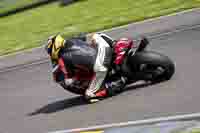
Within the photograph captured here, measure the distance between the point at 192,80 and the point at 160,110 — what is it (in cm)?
138

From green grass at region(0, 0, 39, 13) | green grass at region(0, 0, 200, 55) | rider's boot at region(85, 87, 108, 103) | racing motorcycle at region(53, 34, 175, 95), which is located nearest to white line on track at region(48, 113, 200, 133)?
rider's boot at region(85, 87, 108, 103)

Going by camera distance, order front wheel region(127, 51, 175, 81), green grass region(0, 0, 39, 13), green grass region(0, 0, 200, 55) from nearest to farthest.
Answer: front wheel region(127, 51, 175, 81) → green grass region(0, 0, 200, 55) → green grass region(0, 0, 39, 13)

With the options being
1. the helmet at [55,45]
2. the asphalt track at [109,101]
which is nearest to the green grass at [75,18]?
the asphalt track at [109,101]

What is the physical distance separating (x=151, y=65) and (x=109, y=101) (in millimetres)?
1062

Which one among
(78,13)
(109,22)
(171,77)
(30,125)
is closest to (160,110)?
(171,77)

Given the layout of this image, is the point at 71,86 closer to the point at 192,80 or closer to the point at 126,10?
the point at 192,80

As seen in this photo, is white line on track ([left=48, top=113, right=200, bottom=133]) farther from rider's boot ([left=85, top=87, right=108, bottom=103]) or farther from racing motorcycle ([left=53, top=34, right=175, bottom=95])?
racing motorcycle ([left=53, top=34, right=175, bottom=95])

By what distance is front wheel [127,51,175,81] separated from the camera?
418 inches

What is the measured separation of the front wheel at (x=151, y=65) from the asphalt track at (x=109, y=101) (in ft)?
0.58

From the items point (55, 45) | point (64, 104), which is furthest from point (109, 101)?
point (55, 45)

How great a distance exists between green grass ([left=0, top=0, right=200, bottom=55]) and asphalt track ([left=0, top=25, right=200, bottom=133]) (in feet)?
10.7

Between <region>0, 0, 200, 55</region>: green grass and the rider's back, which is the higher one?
the rider's back

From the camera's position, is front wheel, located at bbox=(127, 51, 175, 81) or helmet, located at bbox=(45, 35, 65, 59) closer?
front wheel, located at bbox=(127, 51, 175, 81)

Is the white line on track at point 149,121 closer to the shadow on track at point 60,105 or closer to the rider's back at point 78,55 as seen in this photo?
the rider's back at point 78,55
